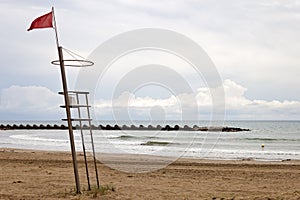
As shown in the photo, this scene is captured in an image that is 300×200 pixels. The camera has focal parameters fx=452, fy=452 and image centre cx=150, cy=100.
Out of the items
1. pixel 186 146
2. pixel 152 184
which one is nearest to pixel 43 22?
pixel 152 184

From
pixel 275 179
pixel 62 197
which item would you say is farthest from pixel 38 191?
pixel 275 179

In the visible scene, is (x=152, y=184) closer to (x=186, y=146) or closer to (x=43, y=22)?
(x=43, y=22)

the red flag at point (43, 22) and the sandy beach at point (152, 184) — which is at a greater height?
the red flag at point (43, 22)

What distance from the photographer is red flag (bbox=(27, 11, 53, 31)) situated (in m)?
10.3

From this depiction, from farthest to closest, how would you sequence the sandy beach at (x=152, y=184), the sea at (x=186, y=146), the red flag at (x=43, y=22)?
the sea at (x=186, y=146)
the sandy beach at (x=152, y=184)
the red flag at (x=43, y=22)

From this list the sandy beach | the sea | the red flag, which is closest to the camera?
the red flag

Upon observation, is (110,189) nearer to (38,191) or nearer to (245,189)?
(38,191)

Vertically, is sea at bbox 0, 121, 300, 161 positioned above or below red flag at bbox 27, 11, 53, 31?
below

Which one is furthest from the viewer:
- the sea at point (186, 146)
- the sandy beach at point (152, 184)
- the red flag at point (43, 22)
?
the sea at point (186, 146)

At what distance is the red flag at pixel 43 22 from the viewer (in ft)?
33.9

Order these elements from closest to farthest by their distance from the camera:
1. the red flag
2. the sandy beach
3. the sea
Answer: the red flag < the sandy beach < the sea

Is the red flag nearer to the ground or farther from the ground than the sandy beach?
farther from the ground

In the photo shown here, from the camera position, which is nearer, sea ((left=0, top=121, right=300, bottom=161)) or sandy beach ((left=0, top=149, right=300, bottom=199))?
sandy beach ((left=0, top=149, right=300, bottom=199))

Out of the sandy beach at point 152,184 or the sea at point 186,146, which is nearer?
the sandy beach at point 152,184
